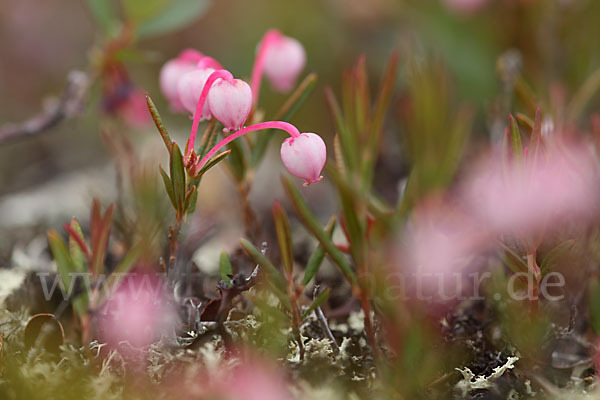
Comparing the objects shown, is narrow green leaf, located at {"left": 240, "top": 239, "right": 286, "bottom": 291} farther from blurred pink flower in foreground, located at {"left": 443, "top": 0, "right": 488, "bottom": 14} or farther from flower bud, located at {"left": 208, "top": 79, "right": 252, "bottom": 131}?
blurred pink flower in foreground, located at {"left": 443, "top": 0, "right": 488, "bottom": 14}

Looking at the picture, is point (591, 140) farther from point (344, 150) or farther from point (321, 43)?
point (321, 43)

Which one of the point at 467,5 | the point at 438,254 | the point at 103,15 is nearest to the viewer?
the point at 438,254

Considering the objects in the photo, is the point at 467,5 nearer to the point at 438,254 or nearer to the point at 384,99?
→ the point at 384,99

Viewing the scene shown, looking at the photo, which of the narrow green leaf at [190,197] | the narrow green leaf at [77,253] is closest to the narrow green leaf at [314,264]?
the narrow green leaf at [190,197]

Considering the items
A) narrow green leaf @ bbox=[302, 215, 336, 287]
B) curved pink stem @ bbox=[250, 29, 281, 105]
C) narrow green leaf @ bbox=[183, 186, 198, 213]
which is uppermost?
curved pink stem @ bbox=[250, 29, 281, 105]

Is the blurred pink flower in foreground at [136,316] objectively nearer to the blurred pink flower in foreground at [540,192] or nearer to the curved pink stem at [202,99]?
the curved pink stem at [202,99]

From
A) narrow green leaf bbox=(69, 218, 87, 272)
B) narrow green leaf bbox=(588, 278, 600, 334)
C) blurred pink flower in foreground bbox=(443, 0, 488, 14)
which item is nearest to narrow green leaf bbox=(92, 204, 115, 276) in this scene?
narrow green leaf bbox=(69, 218, 87, 272)

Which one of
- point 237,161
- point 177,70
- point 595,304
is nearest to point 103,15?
point 177,70
